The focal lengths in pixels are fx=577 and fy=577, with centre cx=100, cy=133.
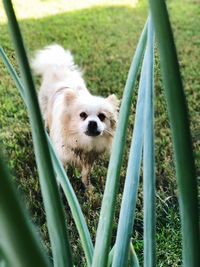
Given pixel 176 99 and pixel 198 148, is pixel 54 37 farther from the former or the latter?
pixel 176 99

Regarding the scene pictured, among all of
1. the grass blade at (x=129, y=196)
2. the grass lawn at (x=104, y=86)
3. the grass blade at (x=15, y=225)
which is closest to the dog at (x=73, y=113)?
the grass lawn at (x=104, y=86)

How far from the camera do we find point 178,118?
335 mm

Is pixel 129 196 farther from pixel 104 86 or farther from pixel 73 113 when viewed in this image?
pixel 104 86

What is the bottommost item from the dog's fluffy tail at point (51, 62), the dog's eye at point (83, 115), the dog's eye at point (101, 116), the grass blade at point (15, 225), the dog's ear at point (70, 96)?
the dog's eye at point (101, 116)

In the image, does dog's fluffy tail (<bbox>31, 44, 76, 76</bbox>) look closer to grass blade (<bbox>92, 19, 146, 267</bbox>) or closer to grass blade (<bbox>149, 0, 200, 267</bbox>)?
grass blade (<bbox>92, 19, 146, 267</bbox>)

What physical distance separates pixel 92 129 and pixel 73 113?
111 millimetres

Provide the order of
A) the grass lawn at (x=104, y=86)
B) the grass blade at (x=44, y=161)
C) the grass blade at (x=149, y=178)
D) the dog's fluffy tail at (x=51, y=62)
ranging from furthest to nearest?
the dog's fluffy tail at (x=51, y=62) → the grass lawn at (x=104, y=86) → the grass blade at (x=149, y=178) → the grass blade at (x=44, y=161)

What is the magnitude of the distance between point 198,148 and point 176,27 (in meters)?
1.67

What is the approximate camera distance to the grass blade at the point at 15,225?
0.82ft

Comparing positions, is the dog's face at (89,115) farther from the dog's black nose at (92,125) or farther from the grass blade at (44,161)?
the grass blade at (44,161)

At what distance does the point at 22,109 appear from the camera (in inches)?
113

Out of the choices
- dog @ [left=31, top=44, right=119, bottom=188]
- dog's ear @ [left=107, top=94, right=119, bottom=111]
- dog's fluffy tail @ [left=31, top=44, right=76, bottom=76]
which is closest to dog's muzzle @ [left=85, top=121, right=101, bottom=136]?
dog @ [left=31, top=44, right=119, bottom=188]

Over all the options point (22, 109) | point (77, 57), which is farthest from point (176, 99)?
point (77, 57)

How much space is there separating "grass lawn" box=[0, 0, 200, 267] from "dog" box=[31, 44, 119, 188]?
10 cm
